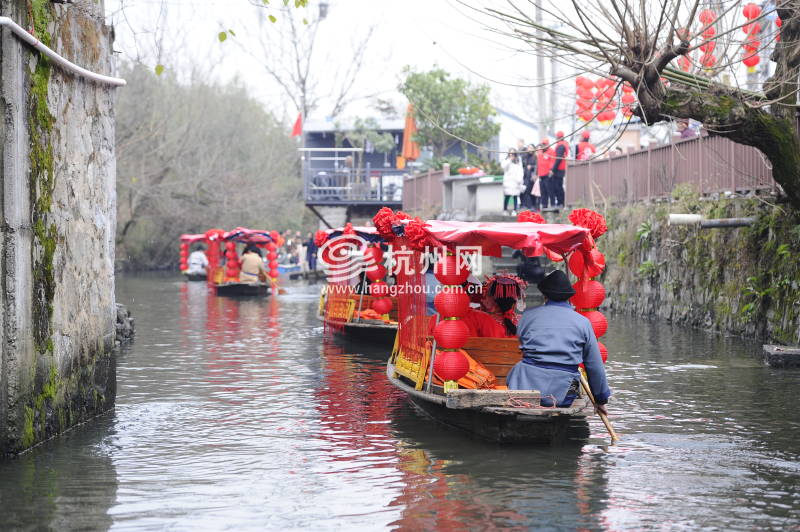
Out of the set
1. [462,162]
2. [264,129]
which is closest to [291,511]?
[462,162]

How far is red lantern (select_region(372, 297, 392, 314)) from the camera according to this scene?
58.9 feet

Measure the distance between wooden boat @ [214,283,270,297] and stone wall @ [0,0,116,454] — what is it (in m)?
20.7

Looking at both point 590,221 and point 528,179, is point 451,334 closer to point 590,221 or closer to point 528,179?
point 590,221

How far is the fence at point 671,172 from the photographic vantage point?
17.6 m

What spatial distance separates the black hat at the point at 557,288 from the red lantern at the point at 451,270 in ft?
2.55

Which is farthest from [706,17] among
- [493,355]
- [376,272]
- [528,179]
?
[528,179]

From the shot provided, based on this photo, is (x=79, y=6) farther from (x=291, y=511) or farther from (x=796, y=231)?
(x=796, y=231)

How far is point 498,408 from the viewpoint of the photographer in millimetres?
9078

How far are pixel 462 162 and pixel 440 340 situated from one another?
27.2 meters

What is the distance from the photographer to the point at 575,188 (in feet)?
94.4

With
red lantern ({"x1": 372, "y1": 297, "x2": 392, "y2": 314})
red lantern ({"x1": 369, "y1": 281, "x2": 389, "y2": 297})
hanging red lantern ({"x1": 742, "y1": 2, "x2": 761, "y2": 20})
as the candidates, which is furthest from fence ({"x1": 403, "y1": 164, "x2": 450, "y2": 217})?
hanging red lantern ({"x1": 742, "y1": 2, "x2": 761, "y2": 20})

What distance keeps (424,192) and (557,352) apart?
89.4 feet

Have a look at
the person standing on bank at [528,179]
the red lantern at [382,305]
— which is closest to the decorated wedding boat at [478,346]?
the red lantern at [382,305]

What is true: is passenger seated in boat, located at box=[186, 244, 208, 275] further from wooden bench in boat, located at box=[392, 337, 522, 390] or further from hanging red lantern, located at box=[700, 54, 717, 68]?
wooden bench in boat, located at box=[392, 337, 522, 390]
